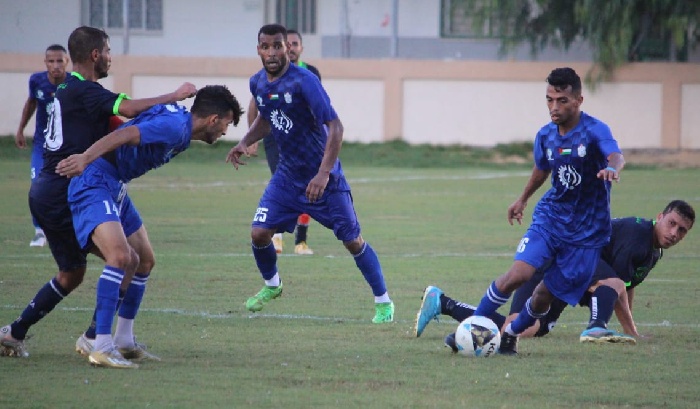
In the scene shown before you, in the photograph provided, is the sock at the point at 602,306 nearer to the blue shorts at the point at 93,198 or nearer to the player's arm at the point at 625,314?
the player's arm at the point at 625,314

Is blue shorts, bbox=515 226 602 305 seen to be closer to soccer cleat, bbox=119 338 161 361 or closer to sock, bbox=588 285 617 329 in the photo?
sock, bbox=588 285 617 329

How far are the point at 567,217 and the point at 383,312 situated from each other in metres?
1.88

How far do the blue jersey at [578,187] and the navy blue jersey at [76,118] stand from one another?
277cm

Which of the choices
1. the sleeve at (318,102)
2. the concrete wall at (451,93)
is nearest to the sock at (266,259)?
the sleeve at (318,102)

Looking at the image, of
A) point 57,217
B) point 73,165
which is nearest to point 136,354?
point 57,217

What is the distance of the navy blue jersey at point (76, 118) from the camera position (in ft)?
25.1

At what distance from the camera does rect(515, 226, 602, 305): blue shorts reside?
8273 mm

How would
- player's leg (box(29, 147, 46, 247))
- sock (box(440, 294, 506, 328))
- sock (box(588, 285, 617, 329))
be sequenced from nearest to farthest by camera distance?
sock (box(588, 285, 617, 329)), sock (box(440, 294, 506, 328)), player's leg (box(29, 147, 46, 247))

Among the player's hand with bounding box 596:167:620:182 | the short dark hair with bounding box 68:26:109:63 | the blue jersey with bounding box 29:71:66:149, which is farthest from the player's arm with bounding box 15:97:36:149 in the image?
the player's hand with bounding box 596:167:620:182

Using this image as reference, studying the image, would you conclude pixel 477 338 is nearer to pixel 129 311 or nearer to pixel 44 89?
pixel 129 311

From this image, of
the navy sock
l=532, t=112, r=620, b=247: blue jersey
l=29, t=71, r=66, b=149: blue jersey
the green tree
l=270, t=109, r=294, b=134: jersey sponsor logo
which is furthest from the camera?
the green tree

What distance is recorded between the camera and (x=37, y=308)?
7840 millimetres

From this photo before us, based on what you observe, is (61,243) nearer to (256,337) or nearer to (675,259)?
(256,337)

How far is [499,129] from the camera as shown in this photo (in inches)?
1275
